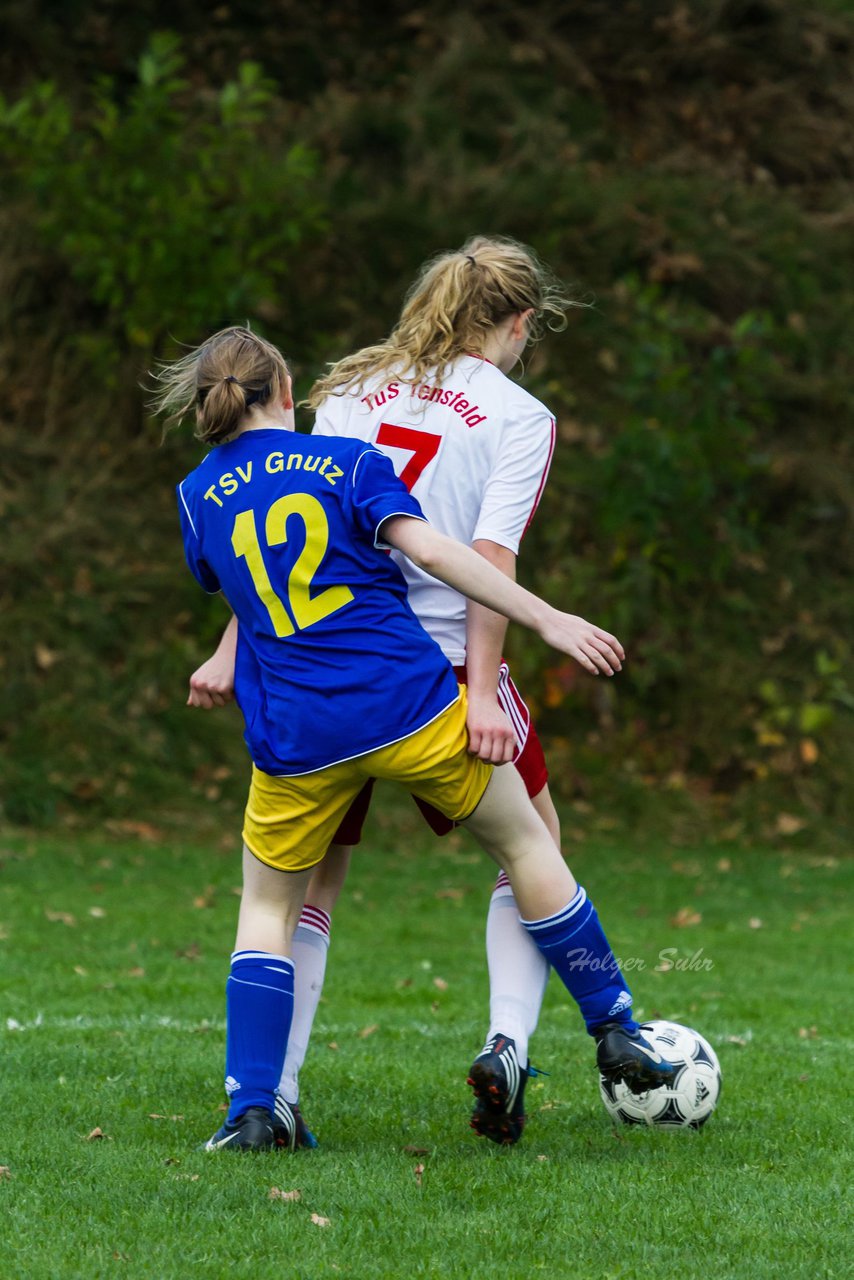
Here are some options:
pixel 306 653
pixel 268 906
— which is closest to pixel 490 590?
pixel 306 653

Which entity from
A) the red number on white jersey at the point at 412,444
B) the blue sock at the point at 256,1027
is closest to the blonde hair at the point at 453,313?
the red number on white jersey at the point at 412,444

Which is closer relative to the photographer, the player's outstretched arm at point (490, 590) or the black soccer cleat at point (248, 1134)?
the player's outstretched arm at point (490, 590)

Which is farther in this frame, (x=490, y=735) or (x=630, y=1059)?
(x=630, y=1059)

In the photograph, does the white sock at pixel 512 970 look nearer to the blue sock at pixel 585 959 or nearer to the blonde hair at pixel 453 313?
the blue sock at pixel 585 959

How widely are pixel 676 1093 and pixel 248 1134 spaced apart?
1075 millimetres

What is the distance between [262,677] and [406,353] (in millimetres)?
912

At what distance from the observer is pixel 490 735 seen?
12.3 feet

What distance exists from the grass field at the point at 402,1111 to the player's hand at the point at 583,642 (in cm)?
112

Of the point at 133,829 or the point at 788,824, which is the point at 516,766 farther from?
the point at 788,824

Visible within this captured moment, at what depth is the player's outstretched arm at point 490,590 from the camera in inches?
142

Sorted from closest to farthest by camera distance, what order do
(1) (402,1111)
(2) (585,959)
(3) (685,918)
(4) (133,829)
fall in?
(2) (585,959) → (1) (402,1111) → (3) (685,918) → (4) (133,829)

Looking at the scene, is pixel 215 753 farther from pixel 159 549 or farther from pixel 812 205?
pixel 812 205

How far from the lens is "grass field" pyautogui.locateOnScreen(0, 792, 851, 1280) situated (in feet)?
10.5
